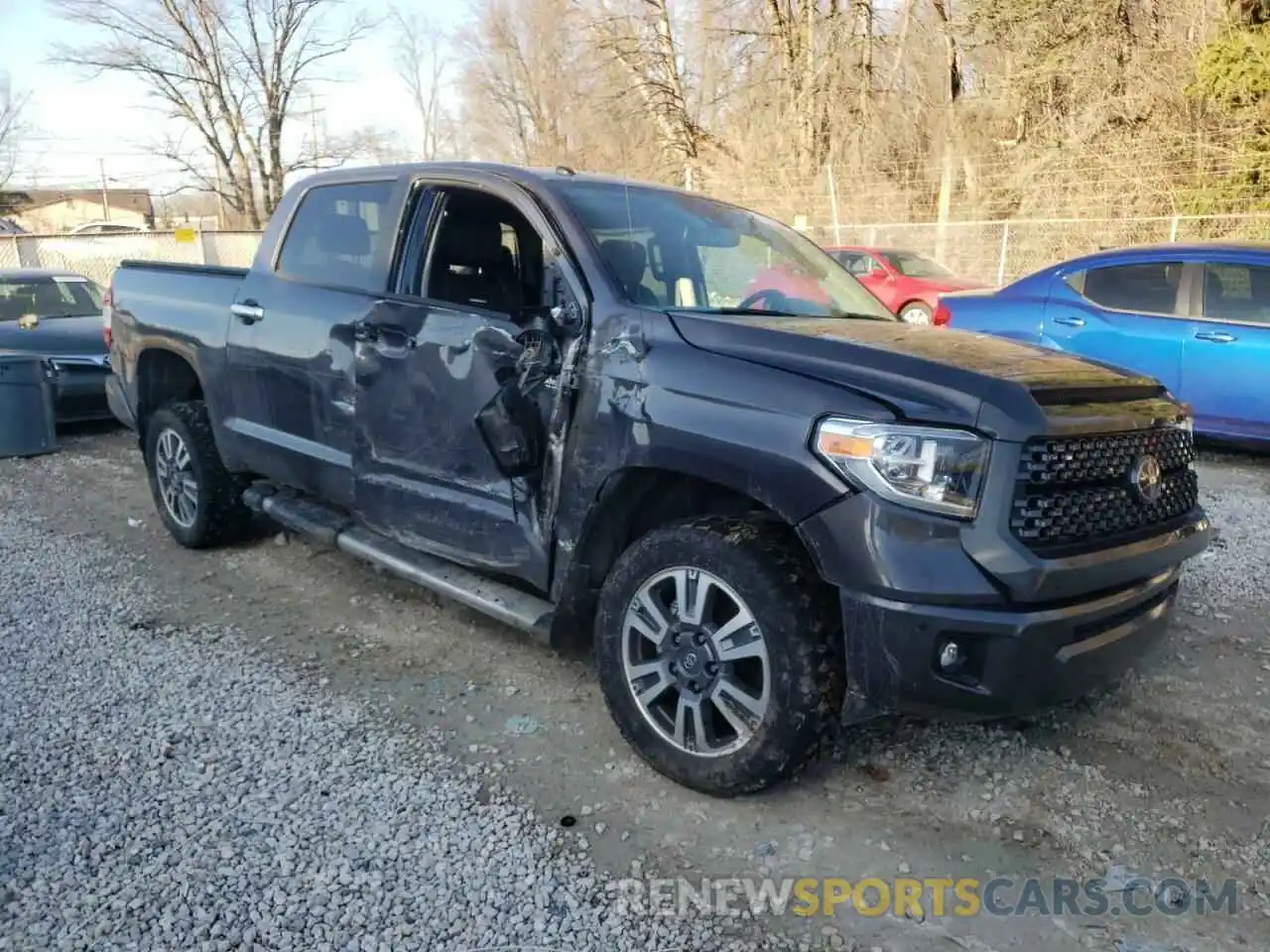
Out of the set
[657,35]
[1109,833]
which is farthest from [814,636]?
[657,35]

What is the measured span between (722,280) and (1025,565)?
1.66 metres

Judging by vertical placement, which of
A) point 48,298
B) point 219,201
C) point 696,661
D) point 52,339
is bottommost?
point 696,661

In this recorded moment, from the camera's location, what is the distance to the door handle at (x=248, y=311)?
14.9ft

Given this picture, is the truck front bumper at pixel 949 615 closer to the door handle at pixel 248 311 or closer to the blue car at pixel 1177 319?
the door handle at pixel 248 311

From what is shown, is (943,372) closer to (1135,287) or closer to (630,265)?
(630,265)

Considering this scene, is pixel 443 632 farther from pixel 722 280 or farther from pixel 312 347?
pixel 722 280

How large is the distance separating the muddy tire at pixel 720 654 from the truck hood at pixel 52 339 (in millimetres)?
7921

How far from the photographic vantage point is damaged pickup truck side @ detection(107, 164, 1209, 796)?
2.52m

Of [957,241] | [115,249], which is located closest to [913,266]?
[957,241]

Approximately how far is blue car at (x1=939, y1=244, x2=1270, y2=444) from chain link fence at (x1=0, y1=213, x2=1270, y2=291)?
842 centimetres

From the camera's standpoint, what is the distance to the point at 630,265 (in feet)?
11.1

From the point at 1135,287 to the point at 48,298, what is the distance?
398 inches

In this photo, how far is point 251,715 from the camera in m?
3.46

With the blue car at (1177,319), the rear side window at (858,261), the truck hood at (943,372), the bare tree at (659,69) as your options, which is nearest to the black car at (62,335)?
the truck hood at (943,372)
